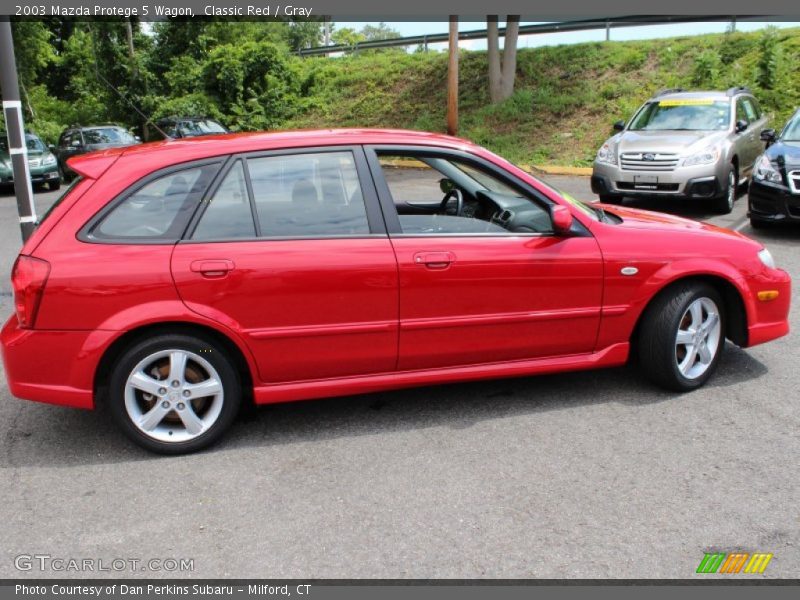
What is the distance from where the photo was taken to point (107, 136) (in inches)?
779

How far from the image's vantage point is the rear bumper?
3.76 meters

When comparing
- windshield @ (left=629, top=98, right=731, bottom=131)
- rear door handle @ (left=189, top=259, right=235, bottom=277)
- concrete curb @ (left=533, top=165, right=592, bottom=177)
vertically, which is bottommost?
concrete curb @ (left=533, top=165, right=592, bottom=177)

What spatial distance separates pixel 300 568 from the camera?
118 inches

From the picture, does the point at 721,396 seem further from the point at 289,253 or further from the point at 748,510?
the point at 289,253

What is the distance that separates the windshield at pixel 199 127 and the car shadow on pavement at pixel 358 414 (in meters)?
14.7

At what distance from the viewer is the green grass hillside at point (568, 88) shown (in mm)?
17969

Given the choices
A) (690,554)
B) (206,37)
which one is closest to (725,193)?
(690,554)

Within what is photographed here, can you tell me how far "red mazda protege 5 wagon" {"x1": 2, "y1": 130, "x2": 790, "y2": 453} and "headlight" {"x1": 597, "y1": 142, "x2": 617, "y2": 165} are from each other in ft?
21.7

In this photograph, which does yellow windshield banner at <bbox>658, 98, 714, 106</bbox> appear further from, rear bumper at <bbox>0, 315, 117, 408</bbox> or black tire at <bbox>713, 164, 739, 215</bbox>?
rear bumper at <bbox>0, 315, 117, 408</bbox>

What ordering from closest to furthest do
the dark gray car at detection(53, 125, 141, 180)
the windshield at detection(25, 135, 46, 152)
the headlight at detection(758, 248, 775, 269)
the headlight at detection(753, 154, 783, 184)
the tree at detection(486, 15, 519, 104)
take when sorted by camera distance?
the headlight at detection(758, 248, 775, 269) → the headlight at detection(753, 154, 783, 184) → the windshield at detection(25, 135, 46, 152) → the dark gray car at detection(53, 125, 141, 180) → the tree at detection(486, 15, 519, 104)

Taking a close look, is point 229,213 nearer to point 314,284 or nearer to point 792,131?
point 314,284

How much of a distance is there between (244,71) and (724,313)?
83.8ft

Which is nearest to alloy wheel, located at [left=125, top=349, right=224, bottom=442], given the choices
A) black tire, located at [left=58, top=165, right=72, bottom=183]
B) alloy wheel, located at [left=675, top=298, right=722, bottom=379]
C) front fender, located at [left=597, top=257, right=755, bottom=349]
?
front fender, located at [left=597, top=257, right=755, bottom=349]

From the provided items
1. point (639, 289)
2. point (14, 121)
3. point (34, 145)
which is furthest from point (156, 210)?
point (34, 145)
